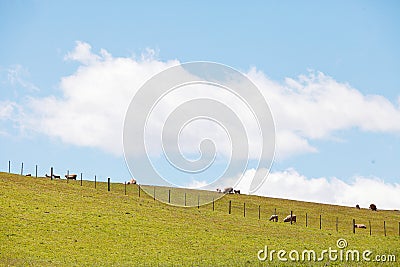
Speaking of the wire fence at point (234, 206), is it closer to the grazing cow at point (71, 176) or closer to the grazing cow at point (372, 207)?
the grazing cow at point (71, 176)

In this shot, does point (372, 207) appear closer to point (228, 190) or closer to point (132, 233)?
point (228, 190)

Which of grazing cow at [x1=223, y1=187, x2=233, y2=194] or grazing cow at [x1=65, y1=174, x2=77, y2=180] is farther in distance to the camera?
grazing cow at [x1=223, y1=187, x2=233, y2=194]

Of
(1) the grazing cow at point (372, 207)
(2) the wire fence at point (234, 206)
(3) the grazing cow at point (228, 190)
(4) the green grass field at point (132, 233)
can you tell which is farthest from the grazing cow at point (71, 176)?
(1) the grazing cow at point (372, 207)

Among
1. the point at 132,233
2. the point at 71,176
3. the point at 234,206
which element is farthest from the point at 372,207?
the point at 132,233

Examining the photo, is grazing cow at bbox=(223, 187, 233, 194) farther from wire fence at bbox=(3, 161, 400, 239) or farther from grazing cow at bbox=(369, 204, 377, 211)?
grazing cow at bbox=(369, 204, 377, 211)

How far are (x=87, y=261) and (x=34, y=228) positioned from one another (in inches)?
445

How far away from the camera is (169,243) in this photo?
46.2m

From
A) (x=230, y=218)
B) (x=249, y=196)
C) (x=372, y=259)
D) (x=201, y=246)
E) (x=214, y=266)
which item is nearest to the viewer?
(x=214, y=266)

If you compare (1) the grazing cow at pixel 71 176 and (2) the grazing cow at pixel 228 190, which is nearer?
(1) the grazing cow at pixel 71 176

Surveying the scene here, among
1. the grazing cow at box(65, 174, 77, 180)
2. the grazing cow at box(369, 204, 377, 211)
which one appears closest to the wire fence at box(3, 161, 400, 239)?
the grazing cow at box(65, 174, 77, 180)

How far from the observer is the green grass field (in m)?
39.2

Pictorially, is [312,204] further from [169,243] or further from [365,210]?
[169,243]

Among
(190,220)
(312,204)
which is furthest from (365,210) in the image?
(190,220)

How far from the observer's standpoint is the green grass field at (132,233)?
39.2 metres
